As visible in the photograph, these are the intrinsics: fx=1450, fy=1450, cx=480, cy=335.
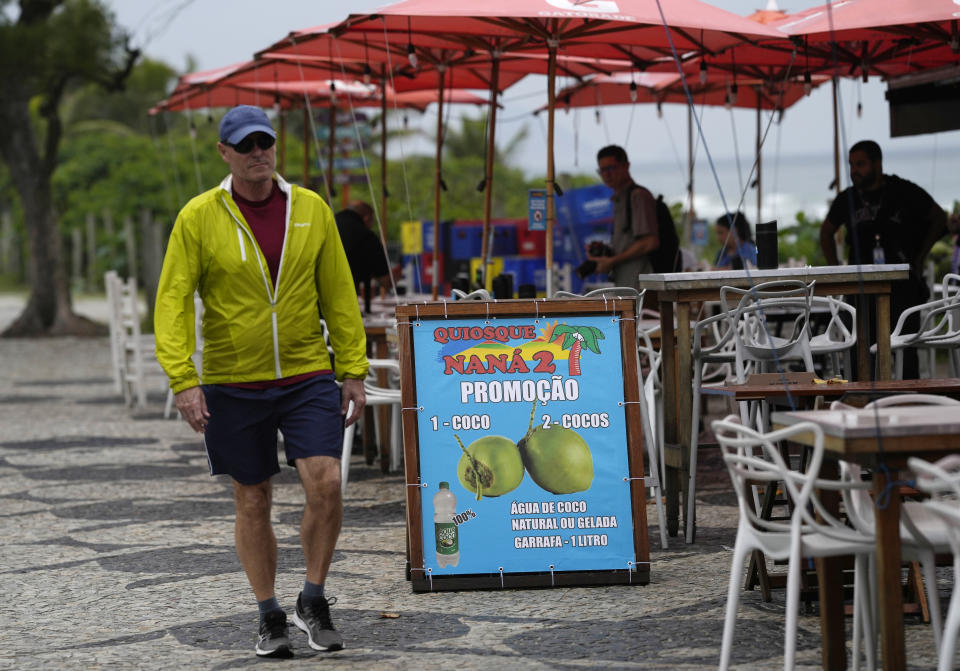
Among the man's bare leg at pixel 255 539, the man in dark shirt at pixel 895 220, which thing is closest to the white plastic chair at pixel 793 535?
the man's bare leg at pixel 255 539

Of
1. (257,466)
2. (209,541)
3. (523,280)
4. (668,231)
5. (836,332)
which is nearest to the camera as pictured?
(257,466)

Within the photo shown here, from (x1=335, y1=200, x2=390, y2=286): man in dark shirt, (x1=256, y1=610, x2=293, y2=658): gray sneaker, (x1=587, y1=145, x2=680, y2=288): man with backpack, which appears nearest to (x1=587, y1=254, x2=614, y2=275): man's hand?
(x1=587, y1=145, x2=680, y2=288): man with backpack

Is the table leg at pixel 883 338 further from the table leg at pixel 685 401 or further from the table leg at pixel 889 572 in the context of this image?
the table leg at pixel 889 572

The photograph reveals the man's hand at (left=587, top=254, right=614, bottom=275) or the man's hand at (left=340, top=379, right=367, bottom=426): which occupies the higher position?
the man's hand at (left=587, top=254, right=614, bottom=275)

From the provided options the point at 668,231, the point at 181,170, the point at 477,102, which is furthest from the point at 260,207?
the point at 181,170

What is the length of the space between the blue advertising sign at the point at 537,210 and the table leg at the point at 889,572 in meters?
6.13

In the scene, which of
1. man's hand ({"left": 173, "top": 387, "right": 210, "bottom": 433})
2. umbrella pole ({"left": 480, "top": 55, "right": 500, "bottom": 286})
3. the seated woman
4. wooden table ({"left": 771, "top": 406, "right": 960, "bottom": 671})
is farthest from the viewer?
the seated woman

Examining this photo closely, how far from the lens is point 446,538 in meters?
5.86

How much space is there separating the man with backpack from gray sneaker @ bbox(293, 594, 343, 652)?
493cm

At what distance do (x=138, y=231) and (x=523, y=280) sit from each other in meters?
30.3

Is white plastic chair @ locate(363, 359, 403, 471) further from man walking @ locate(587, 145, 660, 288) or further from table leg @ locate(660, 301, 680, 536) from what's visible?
table leg @ locate(660, 301, 680, 536)

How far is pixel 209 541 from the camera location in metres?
7.17

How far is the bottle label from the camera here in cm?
586

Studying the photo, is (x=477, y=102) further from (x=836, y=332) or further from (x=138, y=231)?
(x=138, y=231)
